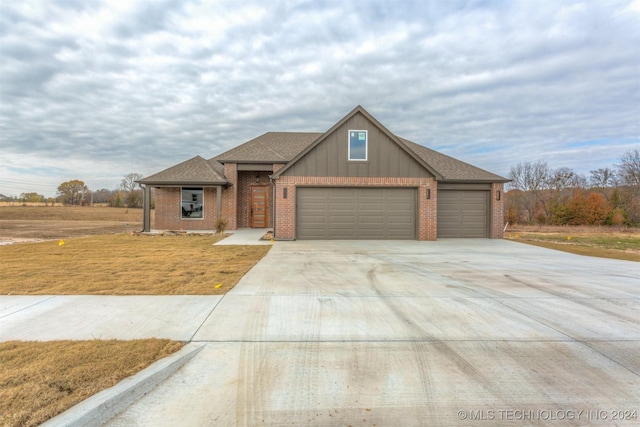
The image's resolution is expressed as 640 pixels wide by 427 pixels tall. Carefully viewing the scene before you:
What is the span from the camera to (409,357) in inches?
125

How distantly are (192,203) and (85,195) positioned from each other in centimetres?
5029

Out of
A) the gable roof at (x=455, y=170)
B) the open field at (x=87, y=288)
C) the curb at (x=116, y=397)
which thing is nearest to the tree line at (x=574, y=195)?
the gable roof at (x=455, y=170)

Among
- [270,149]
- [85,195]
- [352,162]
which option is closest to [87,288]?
[352,162]

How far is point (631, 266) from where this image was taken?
8516 millimetres

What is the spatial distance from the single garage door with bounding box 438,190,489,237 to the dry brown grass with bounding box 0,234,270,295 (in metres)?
9.09

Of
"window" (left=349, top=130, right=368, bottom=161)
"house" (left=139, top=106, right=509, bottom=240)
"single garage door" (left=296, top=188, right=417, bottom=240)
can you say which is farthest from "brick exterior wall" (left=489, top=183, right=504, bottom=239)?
"window" (left=349, top=130, right=368, bottom=161)

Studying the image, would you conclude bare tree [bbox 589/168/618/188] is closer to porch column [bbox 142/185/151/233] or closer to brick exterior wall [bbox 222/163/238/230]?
brick exterior wall [bbox 222/163/238/230]

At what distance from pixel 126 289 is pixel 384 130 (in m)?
11.5

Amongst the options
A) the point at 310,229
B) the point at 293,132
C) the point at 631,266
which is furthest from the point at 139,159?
the point at 631,266

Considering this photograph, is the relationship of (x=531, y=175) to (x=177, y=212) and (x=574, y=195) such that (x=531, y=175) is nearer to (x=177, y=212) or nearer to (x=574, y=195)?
(x=574, y=195)

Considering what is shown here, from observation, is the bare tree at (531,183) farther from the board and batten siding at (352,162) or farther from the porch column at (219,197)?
the porch column at (219,197)

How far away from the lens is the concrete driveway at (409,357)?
2357 mm

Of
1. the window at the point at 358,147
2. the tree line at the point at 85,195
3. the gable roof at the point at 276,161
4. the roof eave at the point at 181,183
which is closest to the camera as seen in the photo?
the window at the point at 358,147

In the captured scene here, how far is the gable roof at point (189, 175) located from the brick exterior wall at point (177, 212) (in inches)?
35.0
